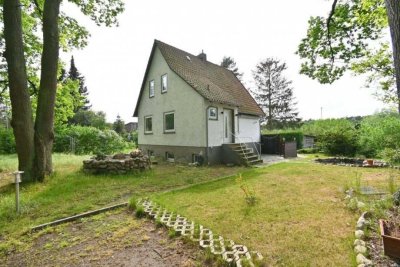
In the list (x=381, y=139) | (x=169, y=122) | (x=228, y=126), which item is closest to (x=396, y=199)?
(x=228, y=126)

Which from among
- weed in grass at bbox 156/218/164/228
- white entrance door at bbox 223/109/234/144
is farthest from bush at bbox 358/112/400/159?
weed in grass at bbox 156/218/164/228

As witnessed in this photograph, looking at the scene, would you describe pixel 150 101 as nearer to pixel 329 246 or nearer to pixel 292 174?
pixel 292 174

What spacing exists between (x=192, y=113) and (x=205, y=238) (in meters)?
10.2

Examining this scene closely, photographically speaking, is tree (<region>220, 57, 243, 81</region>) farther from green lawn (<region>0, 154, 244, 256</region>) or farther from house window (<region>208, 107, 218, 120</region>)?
green lawn (<region>0, 154, 244, 256</region>)

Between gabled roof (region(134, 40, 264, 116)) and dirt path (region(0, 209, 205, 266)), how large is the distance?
9224 mm

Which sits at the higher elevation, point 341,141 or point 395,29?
point 395,29

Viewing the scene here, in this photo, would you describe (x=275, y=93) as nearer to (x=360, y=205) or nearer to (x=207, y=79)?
(x=207, y=79)

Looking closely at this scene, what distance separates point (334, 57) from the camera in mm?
7770

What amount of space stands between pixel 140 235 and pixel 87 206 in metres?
2.50

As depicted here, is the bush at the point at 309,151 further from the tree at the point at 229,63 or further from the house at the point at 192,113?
the tree at the point at 229,63

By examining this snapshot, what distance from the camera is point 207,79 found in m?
16.3

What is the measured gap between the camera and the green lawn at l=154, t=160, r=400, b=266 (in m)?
3.55

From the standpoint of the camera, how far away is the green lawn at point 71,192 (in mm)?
5317

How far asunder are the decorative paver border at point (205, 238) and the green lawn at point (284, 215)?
196 mm
